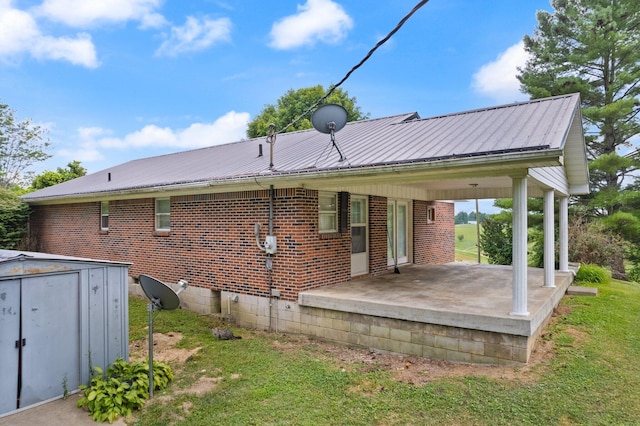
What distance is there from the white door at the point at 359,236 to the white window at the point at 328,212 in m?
0.81

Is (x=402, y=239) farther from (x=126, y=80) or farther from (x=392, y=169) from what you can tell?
(x=126, y=80)

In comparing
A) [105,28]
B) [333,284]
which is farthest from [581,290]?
[105,28]

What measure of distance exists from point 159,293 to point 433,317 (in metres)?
3.66

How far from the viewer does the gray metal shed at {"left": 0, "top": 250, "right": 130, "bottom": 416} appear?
396cm

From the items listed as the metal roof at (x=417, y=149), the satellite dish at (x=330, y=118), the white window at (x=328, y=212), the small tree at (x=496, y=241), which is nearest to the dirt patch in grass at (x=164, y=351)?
the metal roof at (x=417, y=149)

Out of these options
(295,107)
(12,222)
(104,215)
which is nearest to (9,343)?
(104,215)

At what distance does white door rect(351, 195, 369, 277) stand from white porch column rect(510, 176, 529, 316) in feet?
12.8

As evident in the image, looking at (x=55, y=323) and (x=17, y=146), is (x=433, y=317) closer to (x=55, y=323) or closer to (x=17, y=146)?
(x=55, y=323)

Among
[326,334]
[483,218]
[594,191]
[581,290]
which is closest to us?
[326,334]

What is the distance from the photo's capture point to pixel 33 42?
1738 cm

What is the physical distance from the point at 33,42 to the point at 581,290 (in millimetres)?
22979

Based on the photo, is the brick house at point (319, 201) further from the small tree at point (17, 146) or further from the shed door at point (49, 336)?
the small tree at point (17, 146)

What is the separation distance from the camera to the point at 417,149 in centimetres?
613

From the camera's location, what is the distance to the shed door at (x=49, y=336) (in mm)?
4066
